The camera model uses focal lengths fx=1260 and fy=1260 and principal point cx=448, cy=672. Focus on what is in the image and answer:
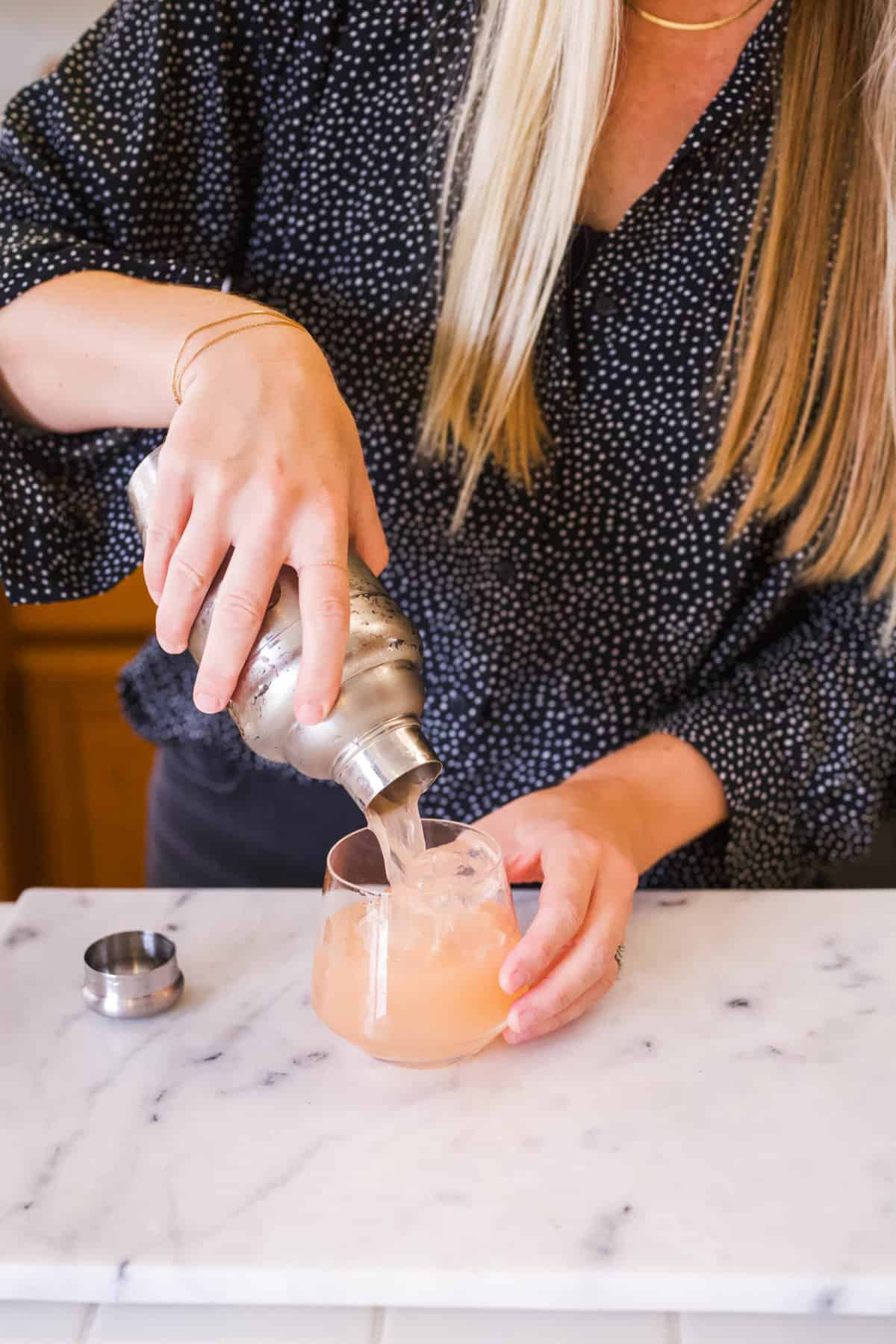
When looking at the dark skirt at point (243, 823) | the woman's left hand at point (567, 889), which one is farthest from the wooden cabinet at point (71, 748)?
the woman's left hand at point (567, 889)

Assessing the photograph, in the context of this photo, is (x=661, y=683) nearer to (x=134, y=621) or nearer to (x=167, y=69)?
(x=167, y=69)

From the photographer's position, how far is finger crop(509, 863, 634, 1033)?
712 mm

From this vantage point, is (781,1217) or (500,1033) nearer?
(781,1217)

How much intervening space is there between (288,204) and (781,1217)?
2.70ft

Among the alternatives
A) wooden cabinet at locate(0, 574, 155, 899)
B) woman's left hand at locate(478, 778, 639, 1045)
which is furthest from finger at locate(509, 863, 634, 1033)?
wooden cabinet at locate(0, 574, 155, 899)

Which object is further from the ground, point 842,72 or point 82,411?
point 842,72

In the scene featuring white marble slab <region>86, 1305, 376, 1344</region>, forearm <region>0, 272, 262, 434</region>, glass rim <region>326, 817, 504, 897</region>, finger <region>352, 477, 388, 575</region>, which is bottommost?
white marble slab <region>86, 1305, 376, 1344</region>

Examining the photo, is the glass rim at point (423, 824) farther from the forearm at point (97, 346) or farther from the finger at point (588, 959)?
the forearm at point (97, 346)

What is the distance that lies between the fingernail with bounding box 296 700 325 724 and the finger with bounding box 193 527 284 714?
42mm

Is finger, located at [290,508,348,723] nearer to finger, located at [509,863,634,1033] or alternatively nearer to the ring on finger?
the ring on finger

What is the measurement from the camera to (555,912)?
74 cm

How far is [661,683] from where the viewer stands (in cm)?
109

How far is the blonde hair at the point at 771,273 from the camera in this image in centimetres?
92

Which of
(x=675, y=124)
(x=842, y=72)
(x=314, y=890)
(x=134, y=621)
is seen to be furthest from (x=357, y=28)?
(x=134, y=621)
